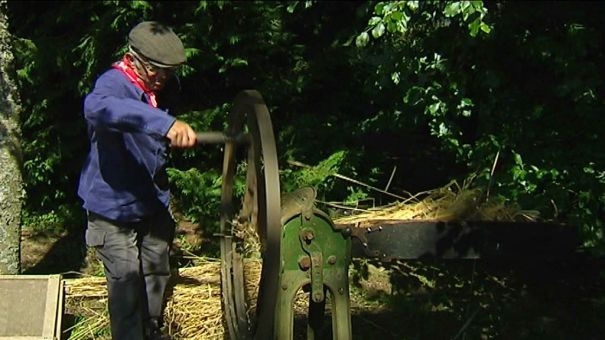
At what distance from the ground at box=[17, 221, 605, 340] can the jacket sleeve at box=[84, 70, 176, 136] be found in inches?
77.6

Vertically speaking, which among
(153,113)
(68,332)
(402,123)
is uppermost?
(402,123)

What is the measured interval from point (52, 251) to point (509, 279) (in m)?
3.46

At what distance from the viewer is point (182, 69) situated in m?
6.66

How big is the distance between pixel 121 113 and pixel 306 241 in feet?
3.16

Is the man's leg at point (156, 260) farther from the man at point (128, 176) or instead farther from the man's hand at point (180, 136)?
the man's hand at point (180, 136)

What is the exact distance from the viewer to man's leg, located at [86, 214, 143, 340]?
4.25m

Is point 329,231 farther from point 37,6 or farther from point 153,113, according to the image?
point 37,6

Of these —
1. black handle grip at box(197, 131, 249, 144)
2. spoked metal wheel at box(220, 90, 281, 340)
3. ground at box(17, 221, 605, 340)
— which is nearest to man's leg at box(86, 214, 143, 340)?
spoked metal wheel at box(220, 90, 281, 340)

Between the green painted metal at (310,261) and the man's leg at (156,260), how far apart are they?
931mm

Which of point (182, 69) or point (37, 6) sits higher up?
point (37, 6)

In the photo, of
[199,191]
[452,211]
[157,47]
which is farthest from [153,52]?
[199,191]

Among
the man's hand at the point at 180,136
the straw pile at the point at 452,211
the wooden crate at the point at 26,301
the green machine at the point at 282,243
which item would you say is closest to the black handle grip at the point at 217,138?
the green machine at the point at 282,243

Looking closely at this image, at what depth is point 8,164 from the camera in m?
5.17

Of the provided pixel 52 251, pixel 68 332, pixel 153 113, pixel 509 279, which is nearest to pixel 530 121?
pixel 509 279
